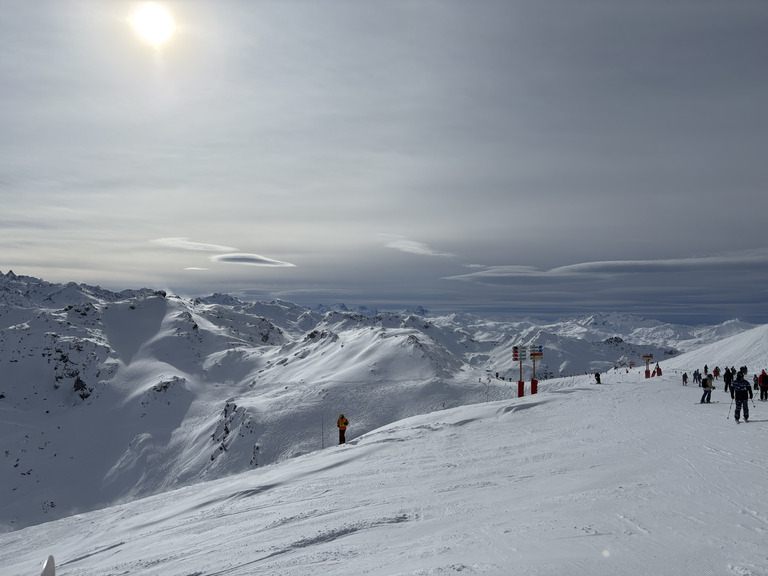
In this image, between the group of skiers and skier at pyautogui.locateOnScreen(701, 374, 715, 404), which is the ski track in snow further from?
skier at pyautogui.locateOnScreen(701, 374, 715, 404)

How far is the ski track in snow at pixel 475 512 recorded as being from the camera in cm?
677

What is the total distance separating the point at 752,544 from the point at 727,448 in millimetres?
7782

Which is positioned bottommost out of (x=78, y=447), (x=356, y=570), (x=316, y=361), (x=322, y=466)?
(x=78, y=447)

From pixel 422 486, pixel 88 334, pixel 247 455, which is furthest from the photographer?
pixel 88 334

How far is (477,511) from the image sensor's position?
941cm

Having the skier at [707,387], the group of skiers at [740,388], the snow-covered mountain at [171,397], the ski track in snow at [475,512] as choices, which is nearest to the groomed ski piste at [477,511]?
the ski track in snow at [475,512]

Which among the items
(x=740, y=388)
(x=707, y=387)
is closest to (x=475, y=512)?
(x=740, y=388)

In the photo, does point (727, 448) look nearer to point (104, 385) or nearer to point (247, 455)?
point (247, 455)

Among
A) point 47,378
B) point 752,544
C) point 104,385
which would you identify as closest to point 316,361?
point 104,385

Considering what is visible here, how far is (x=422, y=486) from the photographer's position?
12148mm

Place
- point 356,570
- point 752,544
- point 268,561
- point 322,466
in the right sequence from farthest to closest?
1. point 322,466
2. point 268,561
3. point 356,570
4. point 752,544

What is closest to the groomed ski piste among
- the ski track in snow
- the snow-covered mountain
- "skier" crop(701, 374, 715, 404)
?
the ski track in snow

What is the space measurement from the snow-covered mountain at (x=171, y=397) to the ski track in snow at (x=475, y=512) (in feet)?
101

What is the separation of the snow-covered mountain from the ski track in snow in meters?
30.7
